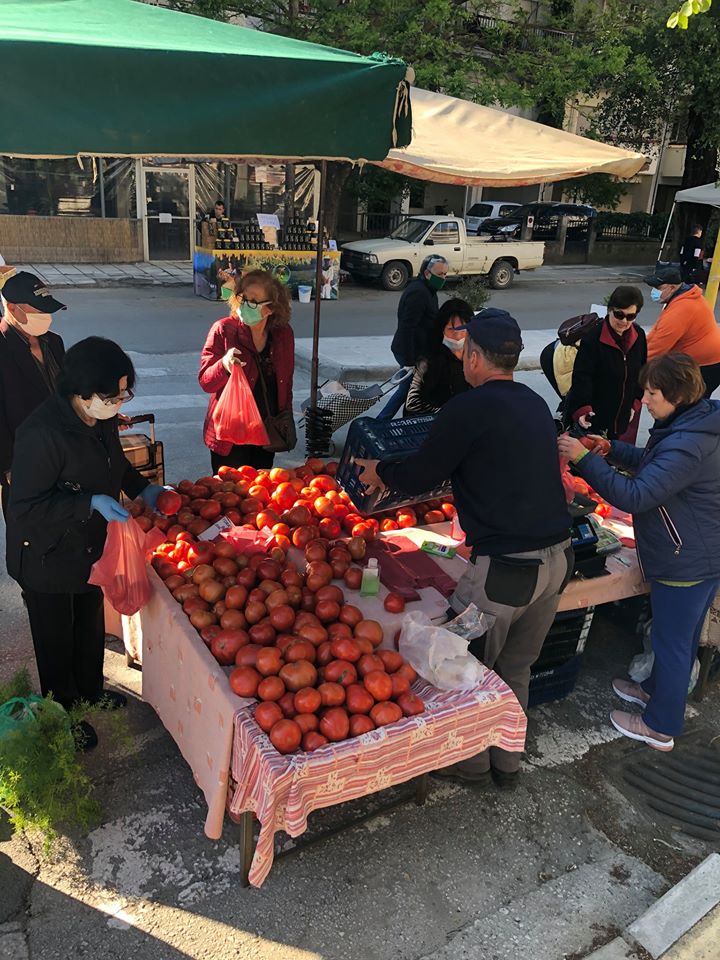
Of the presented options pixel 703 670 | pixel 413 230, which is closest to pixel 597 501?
pixel 703 670

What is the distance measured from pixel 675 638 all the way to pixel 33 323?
3658 millimetres

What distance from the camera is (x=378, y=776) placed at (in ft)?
9.33

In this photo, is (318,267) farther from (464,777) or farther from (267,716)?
(267,716)

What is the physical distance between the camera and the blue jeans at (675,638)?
368cm

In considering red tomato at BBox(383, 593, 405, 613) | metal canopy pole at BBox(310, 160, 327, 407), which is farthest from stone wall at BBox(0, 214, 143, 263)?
red tomato at BBox(383, 593, 405, 613)

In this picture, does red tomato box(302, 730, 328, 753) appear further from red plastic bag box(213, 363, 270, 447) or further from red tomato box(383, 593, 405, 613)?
red plastic bag box(213, 363, 270, 447)

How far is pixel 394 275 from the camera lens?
19125mm

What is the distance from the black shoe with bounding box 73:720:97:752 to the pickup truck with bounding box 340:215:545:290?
54.4ft

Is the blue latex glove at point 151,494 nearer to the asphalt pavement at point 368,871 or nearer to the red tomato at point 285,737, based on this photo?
the asphalt pavement at point 368,871

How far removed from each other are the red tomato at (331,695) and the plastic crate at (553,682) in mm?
1712

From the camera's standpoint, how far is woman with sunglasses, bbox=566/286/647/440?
540cm

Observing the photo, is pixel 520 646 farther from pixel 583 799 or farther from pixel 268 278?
pixel 268 278

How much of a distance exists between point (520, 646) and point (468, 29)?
22.5 m

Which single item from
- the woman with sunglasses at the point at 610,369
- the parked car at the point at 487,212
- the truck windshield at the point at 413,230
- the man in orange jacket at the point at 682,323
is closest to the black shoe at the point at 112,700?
the woman with sunglasses at the point at 610,369
